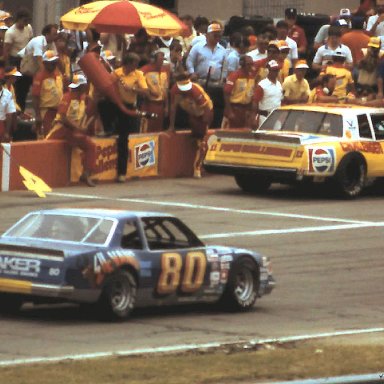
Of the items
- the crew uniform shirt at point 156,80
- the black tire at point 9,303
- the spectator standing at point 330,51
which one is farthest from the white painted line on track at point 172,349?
the spectator standing at point 330,51

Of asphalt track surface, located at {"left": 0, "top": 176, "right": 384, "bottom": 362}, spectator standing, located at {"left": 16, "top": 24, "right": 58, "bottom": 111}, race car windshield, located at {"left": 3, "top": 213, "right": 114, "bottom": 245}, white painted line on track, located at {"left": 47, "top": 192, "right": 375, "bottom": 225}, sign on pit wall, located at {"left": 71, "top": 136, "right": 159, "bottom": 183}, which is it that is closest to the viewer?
asphalt track surface, located at {"left": 0, "top": 176, "right": 384, "bottom": 362}

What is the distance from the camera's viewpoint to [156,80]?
27.1 metres

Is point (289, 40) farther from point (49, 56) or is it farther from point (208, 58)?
point (49, 56)

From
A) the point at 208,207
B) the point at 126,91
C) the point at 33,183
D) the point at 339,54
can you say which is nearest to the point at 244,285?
the point at 33,183

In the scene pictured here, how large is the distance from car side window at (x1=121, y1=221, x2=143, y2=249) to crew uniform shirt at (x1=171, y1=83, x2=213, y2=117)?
37.4 ft

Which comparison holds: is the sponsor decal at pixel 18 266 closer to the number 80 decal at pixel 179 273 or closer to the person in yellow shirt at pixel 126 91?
the number 80 decal at pixel 179 273

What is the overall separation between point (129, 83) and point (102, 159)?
1276 mm

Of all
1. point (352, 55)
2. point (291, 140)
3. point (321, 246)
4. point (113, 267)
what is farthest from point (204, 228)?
point (352, 55)

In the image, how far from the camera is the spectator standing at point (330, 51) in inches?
1158

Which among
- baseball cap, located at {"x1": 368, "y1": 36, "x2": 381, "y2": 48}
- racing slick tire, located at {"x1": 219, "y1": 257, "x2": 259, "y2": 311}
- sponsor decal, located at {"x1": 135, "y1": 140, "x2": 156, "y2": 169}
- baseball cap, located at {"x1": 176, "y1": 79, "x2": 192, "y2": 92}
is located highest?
baseball cap, located at {"x1": 368, "y1": 36, "x2": 381, "y2": 48}

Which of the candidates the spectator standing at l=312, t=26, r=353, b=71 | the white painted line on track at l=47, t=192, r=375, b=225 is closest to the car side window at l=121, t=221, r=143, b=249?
the white painted line on track at l=47, t=192, r=375, b=225

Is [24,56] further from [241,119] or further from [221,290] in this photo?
[221,290]

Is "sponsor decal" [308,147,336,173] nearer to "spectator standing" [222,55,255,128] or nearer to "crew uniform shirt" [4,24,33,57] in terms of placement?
"spectator standing" [222,55,255,128]

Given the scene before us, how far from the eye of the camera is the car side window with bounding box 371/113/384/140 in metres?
26.2
